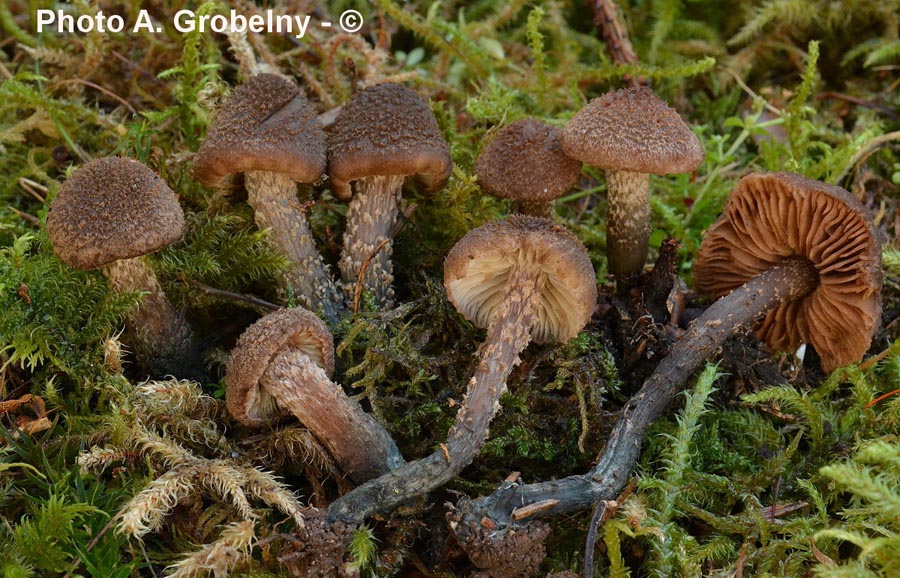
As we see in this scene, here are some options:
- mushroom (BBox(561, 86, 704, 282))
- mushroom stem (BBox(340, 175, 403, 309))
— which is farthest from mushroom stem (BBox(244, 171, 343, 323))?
mushroom (BBox(561, 86, 704, 282))

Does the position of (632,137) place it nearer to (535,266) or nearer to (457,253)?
(535,266)

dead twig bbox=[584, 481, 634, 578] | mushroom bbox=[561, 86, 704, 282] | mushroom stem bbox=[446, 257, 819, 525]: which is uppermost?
mushroom bbox=[561, 86, 704, 282]

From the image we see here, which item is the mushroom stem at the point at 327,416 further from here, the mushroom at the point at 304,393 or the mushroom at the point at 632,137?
the mushroom at the point at 632,137

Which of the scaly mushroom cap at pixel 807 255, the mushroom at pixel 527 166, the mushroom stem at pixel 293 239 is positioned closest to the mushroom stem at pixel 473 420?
the mushroom at pixel 527 166

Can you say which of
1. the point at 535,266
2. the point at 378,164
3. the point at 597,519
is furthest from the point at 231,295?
the point at 597,519

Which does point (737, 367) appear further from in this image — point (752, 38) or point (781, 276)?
point (752, 38)

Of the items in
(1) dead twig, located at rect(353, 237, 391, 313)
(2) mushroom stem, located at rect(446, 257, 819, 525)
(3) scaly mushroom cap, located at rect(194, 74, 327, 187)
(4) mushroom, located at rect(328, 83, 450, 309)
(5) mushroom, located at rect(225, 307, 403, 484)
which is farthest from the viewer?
(1) dead twig, located at rect(353, 237, 391, 313)

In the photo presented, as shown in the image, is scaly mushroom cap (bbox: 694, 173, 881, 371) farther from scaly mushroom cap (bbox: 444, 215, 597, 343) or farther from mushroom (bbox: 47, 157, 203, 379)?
mushroom (bbox: 47, 157, 203, 379)

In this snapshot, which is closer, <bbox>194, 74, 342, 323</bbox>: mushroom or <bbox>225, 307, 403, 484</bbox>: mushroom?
<bbox>225, 307, 403, 484</bbox>: mushroom
